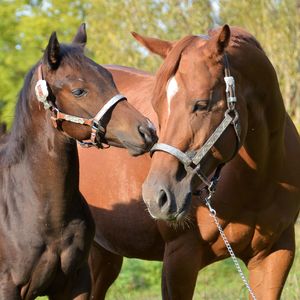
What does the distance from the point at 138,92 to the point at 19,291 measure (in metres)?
2.09

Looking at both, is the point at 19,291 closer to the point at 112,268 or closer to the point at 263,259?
the point at 263,259

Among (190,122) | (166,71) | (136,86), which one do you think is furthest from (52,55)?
(136,86)

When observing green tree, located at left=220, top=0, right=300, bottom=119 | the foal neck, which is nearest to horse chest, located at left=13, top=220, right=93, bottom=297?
the foal neck

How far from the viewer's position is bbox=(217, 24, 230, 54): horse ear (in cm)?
403

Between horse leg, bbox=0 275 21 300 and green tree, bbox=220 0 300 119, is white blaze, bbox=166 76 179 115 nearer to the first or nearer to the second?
horse leg, bbox=0 275 21 300

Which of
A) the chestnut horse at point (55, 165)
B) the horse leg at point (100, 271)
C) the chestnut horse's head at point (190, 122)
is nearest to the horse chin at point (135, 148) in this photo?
the chestnut horse at point (55, 165)

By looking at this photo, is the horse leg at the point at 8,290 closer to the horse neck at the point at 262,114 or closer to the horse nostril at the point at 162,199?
the horse nostril at the point at 162,199

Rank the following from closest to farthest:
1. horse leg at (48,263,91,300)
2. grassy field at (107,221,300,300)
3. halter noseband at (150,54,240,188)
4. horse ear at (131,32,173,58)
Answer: halter noseband at (150,54,240,188)
horse ear at (131,32,173,58)
horse leg at (48,263,91,300)
grassy field at (107,221,300,300)

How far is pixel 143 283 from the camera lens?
32.9 ft

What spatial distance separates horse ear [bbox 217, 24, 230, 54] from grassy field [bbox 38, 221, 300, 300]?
365 cm

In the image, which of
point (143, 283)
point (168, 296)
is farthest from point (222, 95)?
point (143, 283)

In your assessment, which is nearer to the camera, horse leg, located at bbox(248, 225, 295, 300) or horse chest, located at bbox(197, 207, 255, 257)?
horse chest, located at bbox(197, 207, 255, 257)

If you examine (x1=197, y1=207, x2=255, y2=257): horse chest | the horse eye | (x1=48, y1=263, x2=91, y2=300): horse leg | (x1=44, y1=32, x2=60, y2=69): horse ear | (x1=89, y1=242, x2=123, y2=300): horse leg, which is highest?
the horse eye

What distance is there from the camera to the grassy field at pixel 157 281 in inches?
308
